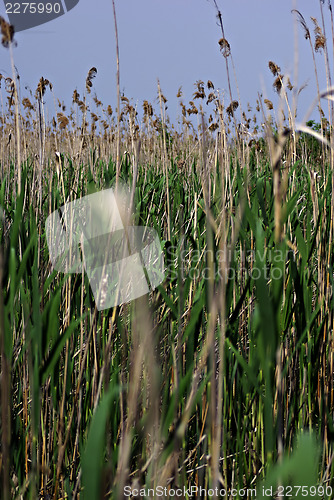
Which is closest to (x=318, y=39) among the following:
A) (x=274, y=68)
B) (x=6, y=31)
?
(x=274, y=68)

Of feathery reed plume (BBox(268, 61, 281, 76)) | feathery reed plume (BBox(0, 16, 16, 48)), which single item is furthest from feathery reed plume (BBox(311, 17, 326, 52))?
feathery reed plume (BBox(0, 16, 16, 48))

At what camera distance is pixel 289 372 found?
1.09 metres

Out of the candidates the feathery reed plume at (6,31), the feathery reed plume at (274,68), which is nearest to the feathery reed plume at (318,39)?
the feathery reed plume at (274,68)

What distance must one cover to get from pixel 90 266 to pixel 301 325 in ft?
1.64

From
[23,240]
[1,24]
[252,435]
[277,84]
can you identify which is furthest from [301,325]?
[277,84]

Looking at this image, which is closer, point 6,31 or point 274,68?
point 6,31

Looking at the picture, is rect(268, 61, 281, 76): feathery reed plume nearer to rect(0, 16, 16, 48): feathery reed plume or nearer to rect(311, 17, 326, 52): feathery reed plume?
rect(311, 17, 326, 52): feathery reed plume

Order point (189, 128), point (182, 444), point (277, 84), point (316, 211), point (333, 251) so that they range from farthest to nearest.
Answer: point (189, 128) → point (277, 84) → point (333, 251) → point (316, 211) → point (182, 444)

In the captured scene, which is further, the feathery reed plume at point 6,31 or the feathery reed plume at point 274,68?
the feathery reed plume at point 274,68

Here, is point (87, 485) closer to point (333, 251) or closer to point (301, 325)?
point (301, 325)

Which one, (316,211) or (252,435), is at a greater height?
(316,211)

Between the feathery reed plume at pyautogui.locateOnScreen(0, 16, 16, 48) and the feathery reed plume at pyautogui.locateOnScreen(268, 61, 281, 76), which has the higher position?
the feathery reed plume at pyautogui.locateOnScreen(268, 61, 281, 76)

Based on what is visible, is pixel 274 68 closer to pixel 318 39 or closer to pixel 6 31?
pixel 318 39

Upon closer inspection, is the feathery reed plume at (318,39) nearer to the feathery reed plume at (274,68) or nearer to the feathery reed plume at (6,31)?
the feathery reed plume at (274,68)
